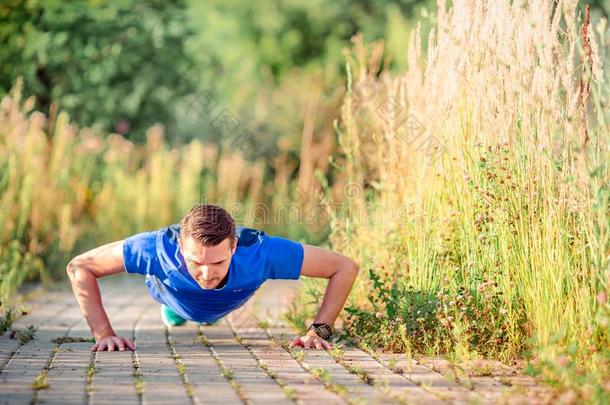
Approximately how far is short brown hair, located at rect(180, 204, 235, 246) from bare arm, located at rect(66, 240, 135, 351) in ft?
1.60

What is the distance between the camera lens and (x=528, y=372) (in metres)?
4.25

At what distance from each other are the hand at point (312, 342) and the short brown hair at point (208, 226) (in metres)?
0.77

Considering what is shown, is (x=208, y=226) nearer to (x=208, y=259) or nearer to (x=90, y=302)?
(x=208, y=259)

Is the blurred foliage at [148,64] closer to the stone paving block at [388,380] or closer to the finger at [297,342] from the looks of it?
the finger at [297,342]

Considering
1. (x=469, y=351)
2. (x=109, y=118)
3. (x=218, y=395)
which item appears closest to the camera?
(x=218, y=395)

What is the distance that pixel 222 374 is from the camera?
14.8 feet

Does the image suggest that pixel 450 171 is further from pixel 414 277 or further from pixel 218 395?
pixel 218 395

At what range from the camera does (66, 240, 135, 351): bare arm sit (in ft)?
17.3

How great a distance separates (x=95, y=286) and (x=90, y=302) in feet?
0.33

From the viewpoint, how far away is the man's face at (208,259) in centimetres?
497

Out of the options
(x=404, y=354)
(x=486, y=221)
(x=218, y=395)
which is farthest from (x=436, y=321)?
(x=218, y=395)

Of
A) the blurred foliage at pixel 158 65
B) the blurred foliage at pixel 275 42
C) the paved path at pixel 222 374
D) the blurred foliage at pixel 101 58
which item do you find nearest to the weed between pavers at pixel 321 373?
the paved path at pixel 222 374

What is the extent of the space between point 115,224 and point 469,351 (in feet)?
21.0

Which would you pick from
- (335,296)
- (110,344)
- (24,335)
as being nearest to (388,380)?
(335,296)
